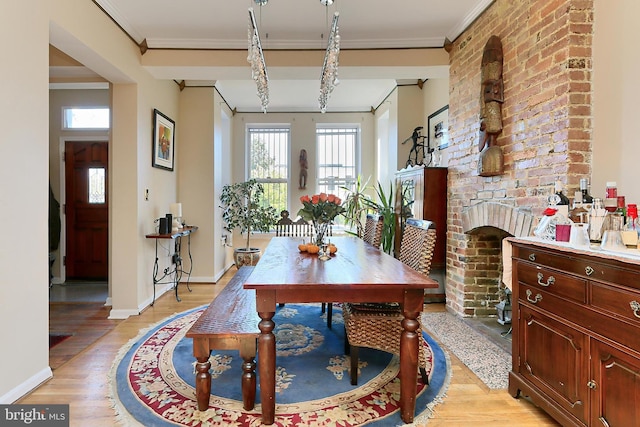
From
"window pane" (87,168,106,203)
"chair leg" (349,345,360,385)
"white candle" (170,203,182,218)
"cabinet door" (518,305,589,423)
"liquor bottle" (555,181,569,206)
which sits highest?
"window pane" (87,168,106,203)

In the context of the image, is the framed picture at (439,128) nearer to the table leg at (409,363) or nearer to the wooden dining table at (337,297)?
the wooden dining table at (337,297)

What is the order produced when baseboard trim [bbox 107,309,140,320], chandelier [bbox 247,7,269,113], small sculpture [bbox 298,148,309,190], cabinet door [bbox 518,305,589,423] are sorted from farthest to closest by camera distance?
1. small sculpture [bbox 298,148,309,190]
2. baseboard trim [bbox 107,309,140,320]
3. chandelier [bbox 247,7,269,113]
4. cabinet door [bbox 518,305,589,423]

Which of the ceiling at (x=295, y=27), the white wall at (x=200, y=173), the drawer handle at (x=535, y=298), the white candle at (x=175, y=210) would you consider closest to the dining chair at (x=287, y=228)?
the white wall at (x=200, y=173)

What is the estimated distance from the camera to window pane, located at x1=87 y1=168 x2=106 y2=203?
4762 millimetres

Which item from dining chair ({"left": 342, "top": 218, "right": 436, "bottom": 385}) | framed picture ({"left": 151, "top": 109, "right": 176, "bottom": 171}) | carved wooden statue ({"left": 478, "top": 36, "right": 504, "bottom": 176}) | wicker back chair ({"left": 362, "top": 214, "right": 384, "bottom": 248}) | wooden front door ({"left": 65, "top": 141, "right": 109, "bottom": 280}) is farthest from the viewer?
wooden front door ({"left": 65, "top": 141, "right": 109, "bottom": 280})

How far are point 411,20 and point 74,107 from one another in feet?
15.1

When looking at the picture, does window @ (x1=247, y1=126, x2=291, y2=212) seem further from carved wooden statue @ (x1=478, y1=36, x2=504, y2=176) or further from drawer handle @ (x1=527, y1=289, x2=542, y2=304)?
drawer handle @ (x1=527, y1=289, x2=542, y2=304)

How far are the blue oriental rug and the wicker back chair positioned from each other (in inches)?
37.6

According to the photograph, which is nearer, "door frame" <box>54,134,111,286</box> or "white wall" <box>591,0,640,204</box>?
"white wall" <box>591,0,640,204</box>

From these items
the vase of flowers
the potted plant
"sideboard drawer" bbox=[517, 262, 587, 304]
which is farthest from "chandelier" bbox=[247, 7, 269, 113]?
the potted plant

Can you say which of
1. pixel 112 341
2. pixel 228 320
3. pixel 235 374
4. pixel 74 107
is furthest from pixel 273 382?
pixel 74 107

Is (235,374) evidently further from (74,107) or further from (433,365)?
(74,107)

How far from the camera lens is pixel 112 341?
2.80m

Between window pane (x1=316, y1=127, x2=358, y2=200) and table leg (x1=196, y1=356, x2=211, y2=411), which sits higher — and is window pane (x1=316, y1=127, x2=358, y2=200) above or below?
above
